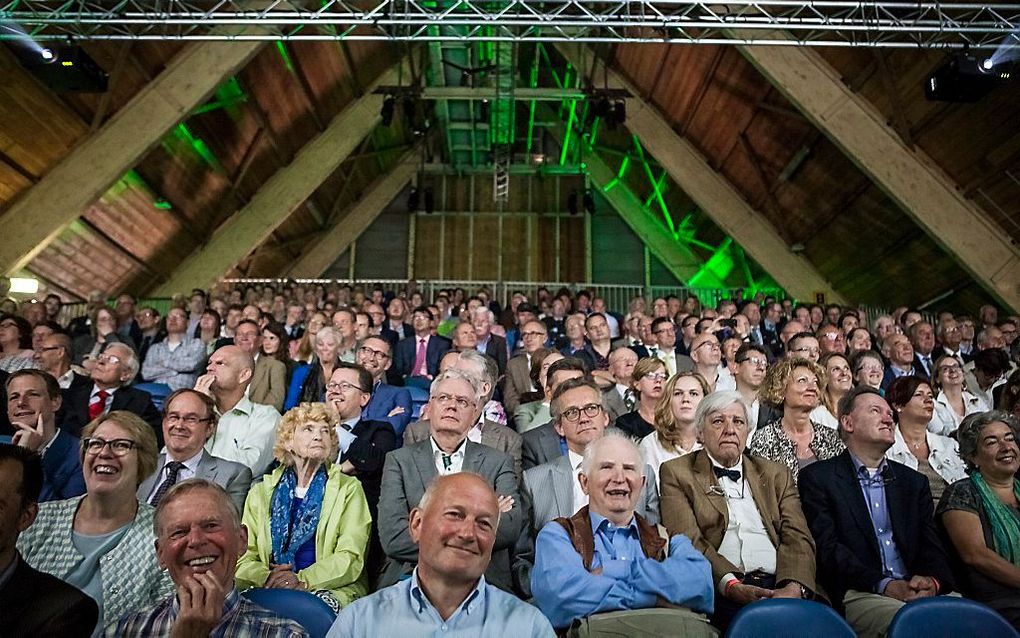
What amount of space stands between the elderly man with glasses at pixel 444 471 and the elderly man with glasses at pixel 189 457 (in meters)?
0.55

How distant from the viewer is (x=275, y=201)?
33.4 ft

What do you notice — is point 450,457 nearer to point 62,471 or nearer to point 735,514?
point 735,514

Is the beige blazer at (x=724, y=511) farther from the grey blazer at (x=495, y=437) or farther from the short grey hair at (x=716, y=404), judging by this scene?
the grey blazer at (x=495, y=437)

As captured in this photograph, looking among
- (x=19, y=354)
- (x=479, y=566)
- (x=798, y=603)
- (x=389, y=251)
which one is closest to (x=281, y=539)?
(x=479, y=566)

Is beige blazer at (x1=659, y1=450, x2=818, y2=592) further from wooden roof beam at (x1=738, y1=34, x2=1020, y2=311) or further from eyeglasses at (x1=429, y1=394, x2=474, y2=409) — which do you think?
wooden roof beam at (x1=738, y1=34, x2=1020, y2=311)

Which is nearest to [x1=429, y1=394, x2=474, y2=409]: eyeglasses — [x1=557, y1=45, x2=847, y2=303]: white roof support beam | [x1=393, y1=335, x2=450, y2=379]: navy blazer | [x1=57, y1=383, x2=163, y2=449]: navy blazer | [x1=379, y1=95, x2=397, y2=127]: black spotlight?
[x1=57, y1=383, x2=163, y2=449]: navy blazer

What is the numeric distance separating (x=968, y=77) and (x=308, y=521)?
5941 millimetres

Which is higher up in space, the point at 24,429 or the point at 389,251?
the point at 389,251

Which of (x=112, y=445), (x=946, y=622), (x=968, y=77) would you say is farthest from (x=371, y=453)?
(x=968, y=77)

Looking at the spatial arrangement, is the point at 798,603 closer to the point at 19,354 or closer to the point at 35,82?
the point at 19,354

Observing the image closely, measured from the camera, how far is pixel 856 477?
254cm

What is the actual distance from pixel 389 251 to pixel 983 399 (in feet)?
34.7

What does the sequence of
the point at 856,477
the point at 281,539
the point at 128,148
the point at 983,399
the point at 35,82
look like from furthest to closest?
the point at 128,148, the point at 35,82, the point at 983,399, the point at 856,477, the point at 281,539

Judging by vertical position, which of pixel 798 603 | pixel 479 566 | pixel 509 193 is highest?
pixel 509 193
